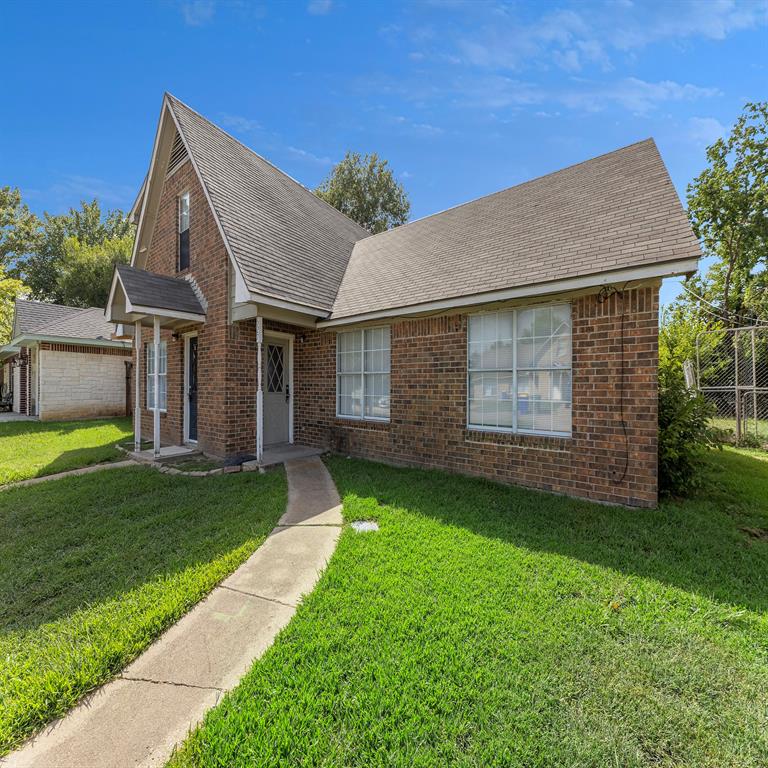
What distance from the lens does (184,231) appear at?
9.20m

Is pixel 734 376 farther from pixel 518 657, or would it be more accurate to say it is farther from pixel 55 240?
pixel 55 240

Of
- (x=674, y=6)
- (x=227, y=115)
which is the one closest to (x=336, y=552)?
(x=674, y=6)

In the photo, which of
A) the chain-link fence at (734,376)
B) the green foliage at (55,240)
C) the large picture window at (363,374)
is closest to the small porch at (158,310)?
the large picture window at (363,374)

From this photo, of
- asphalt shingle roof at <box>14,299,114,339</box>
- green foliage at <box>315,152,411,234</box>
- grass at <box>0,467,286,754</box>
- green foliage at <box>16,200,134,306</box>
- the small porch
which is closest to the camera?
grass at <box>0,467,286,754</box>

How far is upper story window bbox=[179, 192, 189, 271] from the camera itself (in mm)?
9109

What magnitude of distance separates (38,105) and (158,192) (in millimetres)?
9592

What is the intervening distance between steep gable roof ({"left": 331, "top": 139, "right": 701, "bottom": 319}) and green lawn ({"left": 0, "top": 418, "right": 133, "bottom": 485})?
6767 millimetres

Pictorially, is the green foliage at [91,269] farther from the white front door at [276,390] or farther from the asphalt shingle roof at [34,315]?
the white front door at [276,390]

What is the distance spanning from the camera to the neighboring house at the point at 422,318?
5.17 m

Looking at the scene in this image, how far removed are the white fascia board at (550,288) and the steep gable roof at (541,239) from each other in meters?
0.07

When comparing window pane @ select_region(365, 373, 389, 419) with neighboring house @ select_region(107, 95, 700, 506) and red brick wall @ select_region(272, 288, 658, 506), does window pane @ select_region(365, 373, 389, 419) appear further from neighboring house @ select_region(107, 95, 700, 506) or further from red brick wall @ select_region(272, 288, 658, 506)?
red brick wall @ select_region(272, 288, 658, 506)

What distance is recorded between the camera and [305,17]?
7.70 m

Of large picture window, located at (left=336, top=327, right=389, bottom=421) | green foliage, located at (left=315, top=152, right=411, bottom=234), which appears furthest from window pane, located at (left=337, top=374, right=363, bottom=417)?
green foliage, located at (left=315, top=152, right=411, bottom=234)

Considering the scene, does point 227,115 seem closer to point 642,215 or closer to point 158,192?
point 158,192
